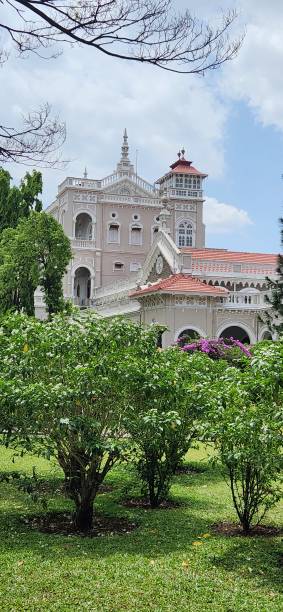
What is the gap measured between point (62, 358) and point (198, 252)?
71.3 ft

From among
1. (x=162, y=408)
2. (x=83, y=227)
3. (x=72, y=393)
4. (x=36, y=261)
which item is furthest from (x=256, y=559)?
(x=83, y=227)

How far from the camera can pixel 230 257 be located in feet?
95.4

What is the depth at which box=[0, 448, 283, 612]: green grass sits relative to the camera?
16.2 feet

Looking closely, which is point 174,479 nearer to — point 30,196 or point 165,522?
point 165,522

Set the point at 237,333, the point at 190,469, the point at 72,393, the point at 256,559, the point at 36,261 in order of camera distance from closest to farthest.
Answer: the point at 256,559, the point at 72,393, the point at 190,469, the point at 36,261, the point at 237,333

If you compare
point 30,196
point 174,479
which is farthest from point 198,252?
point 174,479

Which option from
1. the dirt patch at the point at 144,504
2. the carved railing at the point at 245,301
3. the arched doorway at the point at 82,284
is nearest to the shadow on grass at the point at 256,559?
the dirt patch at the point at 144,504

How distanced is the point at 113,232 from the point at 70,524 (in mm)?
39469

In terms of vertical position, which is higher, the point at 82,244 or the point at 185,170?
the point at 185,170

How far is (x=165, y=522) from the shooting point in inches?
292

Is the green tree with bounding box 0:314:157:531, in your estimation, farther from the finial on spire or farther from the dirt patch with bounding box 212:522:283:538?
the finial on spire

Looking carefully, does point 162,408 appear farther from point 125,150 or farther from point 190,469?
point 125,150

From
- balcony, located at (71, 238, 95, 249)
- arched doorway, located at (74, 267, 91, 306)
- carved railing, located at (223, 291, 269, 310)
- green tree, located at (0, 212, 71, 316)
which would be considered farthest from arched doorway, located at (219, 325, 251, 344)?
arched doorway, located at (74, 267, 91, 306)

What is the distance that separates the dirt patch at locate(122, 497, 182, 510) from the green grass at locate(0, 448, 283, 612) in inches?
15.7
